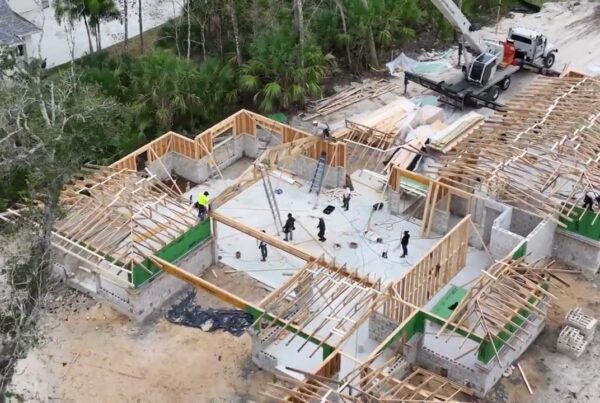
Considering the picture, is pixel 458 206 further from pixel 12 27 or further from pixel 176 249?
pixel 12 27

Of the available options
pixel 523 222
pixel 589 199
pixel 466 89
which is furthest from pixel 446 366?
pixel 466 89

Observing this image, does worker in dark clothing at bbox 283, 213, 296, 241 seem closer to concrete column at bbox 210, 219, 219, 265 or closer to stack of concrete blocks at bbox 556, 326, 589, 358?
concrete column at bbox 210, 219, 219, 265

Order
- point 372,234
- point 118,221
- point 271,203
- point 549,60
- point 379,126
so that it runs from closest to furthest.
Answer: point 118,221, point 372,234, point 271,203, point 379,126, point 549,60

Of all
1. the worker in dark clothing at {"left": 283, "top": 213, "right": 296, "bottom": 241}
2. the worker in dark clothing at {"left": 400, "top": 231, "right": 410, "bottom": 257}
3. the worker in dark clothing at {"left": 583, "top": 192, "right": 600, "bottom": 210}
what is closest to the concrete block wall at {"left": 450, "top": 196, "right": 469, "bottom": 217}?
the worker in dark clothing at {"left": 400, "top": 231, "right": 410, "bottom": 257}

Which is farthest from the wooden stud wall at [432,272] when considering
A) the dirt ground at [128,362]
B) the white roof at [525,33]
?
the white roof at [525,33]

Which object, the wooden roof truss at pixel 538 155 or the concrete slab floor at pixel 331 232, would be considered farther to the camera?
the concrete slab floor at pixel 331 232

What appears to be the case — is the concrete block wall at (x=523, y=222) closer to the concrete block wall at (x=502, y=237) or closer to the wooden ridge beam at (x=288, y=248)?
the concrete block wall at (x=502, y=237)
